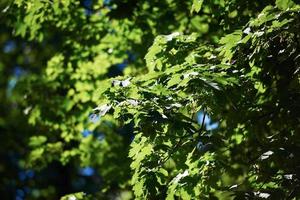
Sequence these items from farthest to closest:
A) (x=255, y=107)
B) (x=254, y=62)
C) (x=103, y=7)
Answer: (x=103, y=7) → (x=255, y=107) → (x=254, y=62)

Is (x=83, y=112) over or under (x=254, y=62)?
over

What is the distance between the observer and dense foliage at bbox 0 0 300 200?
4.04 metres

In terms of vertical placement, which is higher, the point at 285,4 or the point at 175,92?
the point at 285,4

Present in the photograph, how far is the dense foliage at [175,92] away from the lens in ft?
13.3

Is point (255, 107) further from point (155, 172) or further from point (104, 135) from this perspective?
point (104, 135)

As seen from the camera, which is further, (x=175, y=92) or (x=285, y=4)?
(x=175, y=92)

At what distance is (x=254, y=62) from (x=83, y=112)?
4.17 metres

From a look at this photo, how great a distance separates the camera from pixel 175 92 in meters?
4.25

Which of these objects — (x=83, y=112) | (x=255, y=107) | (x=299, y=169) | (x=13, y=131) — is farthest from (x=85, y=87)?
(x=13, y=131)

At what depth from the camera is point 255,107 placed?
490 cm

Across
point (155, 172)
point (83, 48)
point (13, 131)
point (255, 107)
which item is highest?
point (13, 131)

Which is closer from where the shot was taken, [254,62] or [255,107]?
[254,62]

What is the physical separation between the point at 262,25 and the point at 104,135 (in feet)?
17.3

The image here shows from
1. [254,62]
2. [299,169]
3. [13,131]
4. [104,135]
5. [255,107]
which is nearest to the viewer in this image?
[299,169]
